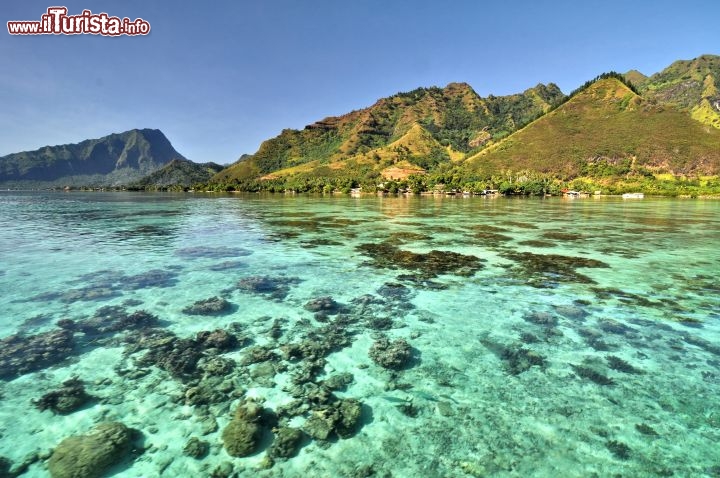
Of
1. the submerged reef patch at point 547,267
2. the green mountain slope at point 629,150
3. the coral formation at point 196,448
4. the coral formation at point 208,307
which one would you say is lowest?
the coral formation at point 196,448

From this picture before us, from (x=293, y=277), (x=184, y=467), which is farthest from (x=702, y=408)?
(x=293, y=277)

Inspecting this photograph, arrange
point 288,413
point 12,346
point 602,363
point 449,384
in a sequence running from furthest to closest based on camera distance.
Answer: point 12,346, point 602,363, point 449,384, point 288,413

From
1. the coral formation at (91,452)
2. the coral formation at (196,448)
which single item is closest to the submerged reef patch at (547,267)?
the coral formation at (196,448)

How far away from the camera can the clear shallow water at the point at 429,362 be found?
6078 millimetres

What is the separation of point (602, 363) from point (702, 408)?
1.96 m

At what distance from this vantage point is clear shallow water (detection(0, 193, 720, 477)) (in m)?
6.08

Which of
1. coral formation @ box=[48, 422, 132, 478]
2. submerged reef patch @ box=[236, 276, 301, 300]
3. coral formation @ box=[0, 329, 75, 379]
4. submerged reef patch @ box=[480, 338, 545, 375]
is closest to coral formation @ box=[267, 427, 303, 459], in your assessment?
coral formation @ box=[48, 422, 132, 478]

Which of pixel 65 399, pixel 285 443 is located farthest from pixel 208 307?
pixel 285 443

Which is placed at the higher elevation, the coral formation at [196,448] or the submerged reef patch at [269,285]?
the submerged reef patch at [269,285]

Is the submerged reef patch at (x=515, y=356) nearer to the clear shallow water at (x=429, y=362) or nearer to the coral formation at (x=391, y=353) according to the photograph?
the clear shallow water at (x=429, y=362)

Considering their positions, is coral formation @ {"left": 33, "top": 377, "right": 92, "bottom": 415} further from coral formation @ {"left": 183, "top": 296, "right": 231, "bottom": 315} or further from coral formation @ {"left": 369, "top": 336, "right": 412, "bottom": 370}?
coral formation @ {"left": 369, "top": 336, "right": 412, "bottom": 370}

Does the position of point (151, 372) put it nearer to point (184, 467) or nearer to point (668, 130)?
point (184, 467)

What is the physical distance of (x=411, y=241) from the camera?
29.4m

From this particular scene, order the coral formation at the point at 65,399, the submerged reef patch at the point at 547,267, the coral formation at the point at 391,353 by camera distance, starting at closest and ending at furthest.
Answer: the coral formation at the point at 65,399
the coral formation at the point at 391,353
the submerged reef patch at the point at 547,267
